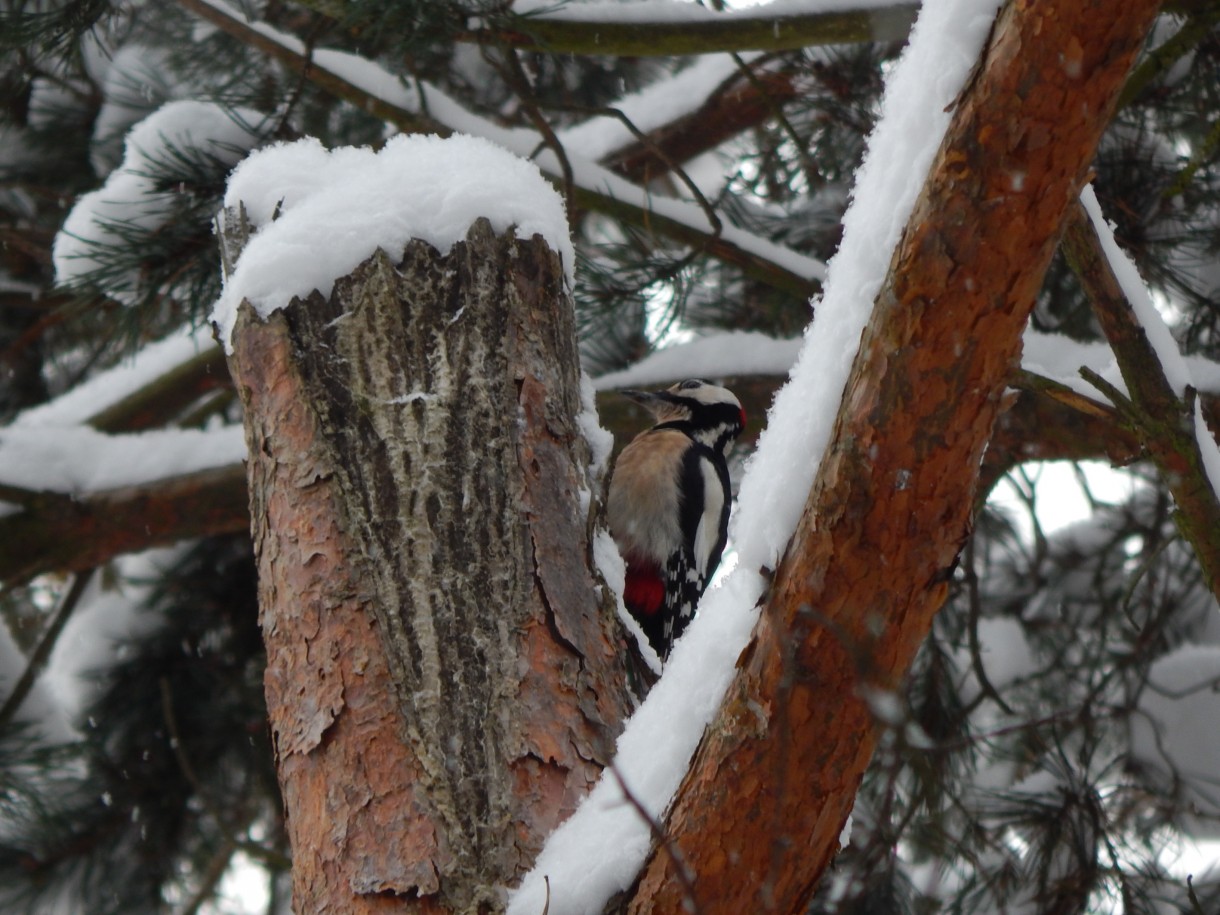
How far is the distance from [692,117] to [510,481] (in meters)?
2.71

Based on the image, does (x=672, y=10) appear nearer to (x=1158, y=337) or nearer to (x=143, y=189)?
(x=143, y=189)

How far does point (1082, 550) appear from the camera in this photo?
4430 mm

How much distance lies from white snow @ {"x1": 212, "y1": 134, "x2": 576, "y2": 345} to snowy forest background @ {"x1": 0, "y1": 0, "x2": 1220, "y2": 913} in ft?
1.82

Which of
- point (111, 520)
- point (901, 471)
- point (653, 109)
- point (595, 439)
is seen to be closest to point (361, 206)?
point (595, 439)

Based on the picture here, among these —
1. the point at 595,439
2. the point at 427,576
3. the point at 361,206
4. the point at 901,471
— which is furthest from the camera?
the point at 595,439

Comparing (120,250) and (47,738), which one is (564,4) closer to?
(120,250)

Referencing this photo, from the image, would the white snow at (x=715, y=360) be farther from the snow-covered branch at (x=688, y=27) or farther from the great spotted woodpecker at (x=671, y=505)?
the snow-covered branch at (x=688, y=27)

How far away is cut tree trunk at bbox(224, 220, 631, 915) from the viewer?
5.23 ft

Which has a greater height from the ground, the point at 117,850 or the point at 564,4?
the point at 564,4

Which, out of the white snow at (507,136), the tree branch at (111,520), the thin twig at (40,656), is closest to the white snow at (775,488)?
the white snow at (507,136)

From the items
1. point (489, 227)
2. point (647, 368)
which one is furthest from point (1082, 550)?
point (489, 227)

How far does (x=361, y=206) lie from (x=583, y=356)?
189cm

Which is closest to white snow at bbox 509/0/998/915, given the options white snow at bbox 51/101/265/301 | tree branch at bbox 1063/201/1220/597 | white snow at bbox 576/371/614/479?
tree branch at bbox 1063/201/1220/597

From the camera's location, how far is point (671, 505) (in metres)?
3.46
